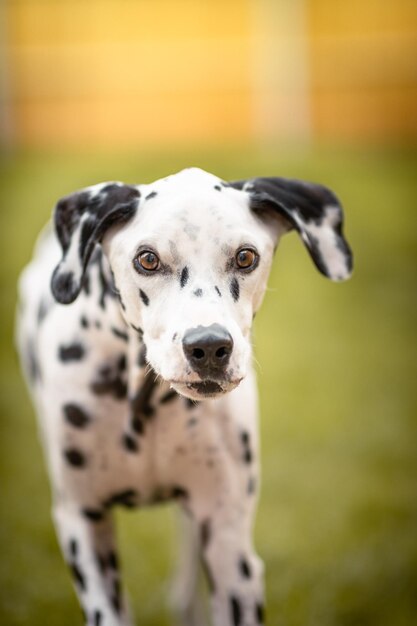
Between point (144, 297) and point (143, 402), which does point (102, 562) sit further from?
point (144, 297)

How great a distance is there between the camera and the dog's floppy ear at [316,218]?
3.13 m

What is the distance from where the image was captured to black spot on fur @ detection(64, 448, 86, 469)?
3.38m

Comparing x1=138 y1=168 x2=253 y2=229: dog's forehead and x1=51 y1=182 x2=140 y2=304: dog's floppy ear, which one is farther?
x1=51 y1=182 x2=140 y2=304: dog's floppy ear

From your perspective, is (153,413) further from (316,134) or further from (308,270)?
(316,134)

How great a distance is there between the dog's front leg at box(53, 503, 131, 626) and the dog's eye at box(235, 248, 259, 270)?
105cm

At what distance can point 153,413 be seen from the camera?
332cm

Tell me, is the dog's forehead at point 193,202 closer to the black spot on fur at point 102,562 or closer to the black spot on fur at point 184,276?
the black spot on fur at point 184,276

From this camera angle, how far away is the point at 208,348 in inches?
107

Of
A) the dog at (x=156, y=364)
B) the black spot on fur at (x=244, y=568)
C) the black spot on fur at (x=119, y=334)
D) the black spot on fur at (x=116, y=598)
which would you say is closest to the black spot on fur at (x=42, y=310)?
the dog at (x=156, y=364)

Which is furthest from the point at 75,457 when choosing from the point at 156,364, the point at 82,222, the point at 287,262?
the point at 287,262

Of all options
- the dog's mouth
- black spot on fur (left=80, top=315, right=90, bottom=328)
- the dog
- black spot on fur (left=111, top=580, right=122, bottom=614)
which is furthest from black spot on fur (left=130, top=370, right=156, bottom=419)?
black spot on fur (left=111, top=580, right=122, bottom=614)

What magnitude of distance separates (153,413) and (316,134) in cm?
1330

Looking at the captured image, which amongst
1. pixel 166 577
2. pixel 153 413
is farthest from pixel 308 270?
pixel 153 413

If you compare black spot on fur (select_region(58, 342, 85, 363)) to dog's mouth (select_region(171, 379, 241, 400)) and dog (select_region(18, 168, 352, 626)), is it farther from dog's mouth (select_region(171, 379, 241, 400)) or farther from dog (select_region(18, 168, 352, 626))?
dog's mouth (select_region(171, 379, 241, 400))
